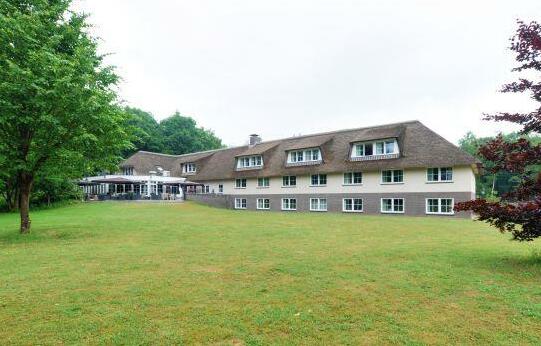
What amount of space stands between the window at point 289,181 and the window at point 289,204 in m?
1.54

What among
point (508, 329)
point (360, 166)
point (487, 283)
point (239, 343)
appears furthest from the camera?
point (360, 166)

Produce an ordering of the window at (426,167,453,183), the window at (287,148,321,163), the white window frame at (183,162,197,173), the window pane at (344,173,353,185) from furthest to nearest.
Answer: the white window frame at (183,162,197,173)
the window at (287,148,321,163)
the window pane at (344,173,353,185)
the window at (426,167,453,183)

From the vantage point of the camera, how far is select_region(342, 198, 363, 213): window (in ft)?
110

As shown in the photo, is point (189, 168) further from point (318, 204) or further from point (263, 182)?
point (318, 204)

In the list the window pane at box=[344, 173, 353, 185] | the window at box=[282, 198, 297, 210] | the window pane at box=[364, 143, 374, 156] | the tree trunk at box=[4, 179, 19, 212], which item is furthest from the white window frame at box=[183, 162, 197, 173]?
the window pane at box=[364, 143, 374, 156]

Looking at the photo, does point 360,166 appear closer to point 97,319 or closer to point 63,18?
point 63,18

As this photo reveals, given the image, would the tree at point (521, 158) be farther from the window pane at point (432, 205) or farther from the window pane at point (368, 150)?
the window pane at point (368, 150)

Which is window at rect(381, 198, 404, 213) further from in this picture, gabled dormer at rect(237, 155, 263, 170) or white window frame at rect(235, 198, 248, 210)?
white window frame at rect(235, 198, 248, 210)

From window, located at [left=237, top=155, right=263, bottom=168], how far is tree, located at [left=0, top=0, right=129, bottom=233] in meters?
25.8

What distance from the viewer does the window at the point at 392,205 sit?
1233 inches

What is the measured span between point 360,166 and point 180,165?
3031cm

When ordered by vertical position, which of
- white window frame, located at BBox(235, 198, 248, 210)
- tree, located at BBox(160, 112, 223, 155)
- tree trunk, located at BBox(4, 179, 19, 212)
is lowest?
white window frame, located at BBox(235, 198, 248, 210)

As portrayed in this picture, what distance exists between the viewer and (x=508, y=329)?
514cm

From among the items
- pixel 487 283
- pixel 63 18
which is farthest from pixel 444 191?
pixel 63 18
